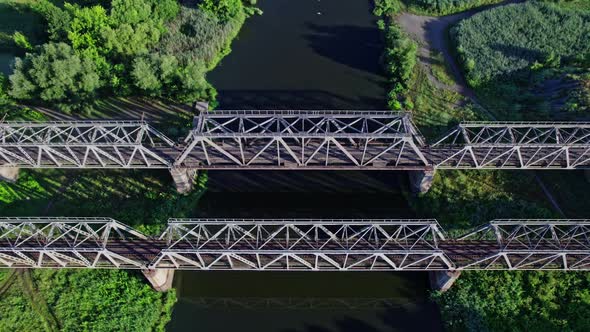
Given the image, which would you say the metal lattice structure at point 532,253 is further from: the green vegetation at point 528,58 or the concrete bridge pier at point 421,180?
the green vegetation at point 528,58

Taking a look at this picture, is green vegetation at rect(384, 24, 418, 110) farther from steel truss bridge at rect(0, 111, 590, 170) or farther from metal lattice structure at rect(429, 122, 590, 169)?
metal lattice structure at rect(429, 122, 590, 169)

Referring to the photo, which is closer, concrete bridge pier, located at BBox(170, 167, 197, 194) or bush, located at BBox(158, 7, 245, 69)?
concrete bridge pier, located at BBox(170, 167, 197, 194)

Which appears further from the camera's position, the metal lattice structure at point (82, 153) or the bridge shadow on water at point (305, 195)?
the bridge shadow on water at point (305, 195)

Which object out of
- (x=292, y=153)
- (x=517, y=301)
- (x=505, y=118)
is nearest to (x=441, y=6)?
(x=505, y=118)

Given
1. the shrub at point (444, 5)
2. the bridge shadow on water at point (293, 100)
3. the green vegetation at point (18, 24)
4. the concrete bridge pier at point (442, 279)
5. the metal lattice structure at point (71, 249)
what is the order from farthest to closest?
the shrub at point (444, 5)
the green vegetation at point (18, 24)
the bridge shadow on water at point (293, 100)
the concrete bridge pier at point (442, 279)
the metal lattice structure at point (71, 249)

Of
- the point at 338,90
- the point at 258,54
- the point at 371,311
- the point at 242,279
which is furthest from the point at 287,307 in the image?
the point at 258,54

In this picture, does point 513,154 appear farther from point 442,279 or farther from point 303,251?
point 303,251

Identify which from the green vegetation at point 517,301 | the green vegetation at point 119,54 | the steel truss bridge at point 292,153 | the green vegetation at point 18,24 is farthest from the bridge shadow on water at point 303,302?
the green vegetation at point 18,24

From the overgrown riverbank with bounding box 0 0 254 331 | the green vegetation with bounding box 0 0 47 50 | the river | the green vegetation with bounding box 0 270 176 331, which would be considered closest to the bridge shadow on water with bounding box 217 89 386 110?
the river
